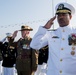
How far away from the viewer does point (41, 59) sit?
38.3 feet

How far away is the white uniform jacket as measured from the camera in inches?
141

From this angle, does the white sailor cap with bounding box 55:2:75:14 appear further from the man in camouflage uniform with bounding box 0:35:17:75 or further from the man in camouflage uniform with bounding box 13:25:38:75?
the man in camouflage uniform with bounding box 0:35:17:75

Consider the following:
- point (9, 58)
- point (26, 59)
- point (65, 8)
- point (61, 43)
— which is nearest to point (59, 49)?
point (61, 43)

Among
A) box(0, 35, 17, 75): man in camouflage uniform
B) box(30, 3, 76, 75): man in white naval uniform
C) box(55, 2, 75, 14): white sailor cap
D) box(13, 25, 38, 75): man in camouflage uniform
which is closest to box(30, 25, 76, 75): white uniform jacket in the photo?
box(30, 3, 76, 75): man in white naval uniform

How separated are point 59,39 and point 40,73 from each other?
7336mm

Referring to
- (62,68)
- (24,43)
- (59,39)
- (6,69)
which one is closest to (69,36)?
(59,39)

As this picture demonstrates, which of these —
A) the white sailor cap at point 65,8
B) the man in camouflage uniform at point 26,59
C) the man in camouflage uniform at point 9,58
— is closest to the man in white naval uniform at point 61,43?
the white sailor cap at point 65,8

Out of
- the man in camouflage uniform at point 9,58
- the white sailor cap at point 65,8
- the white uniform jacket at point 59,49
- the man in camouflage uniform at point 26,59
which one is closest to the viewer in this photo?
the white uniform jacket at point 59,49

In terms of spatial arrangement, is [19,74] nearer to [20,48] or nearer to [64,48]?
[20,48]

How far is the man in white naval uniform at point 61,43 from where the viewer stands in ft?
11.8

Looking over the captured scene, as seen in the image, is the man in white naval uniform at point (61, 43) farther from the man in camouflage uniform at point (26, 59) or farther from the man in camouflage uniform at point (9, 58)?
the man in camouflage uniform at point (9, 58)

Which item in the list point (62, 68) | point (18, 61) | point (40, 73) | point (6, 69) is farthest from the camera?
point (40, 73)

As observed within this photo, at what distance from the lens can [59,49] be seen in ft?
12.1

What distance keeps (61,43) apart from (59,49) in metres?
0.09
